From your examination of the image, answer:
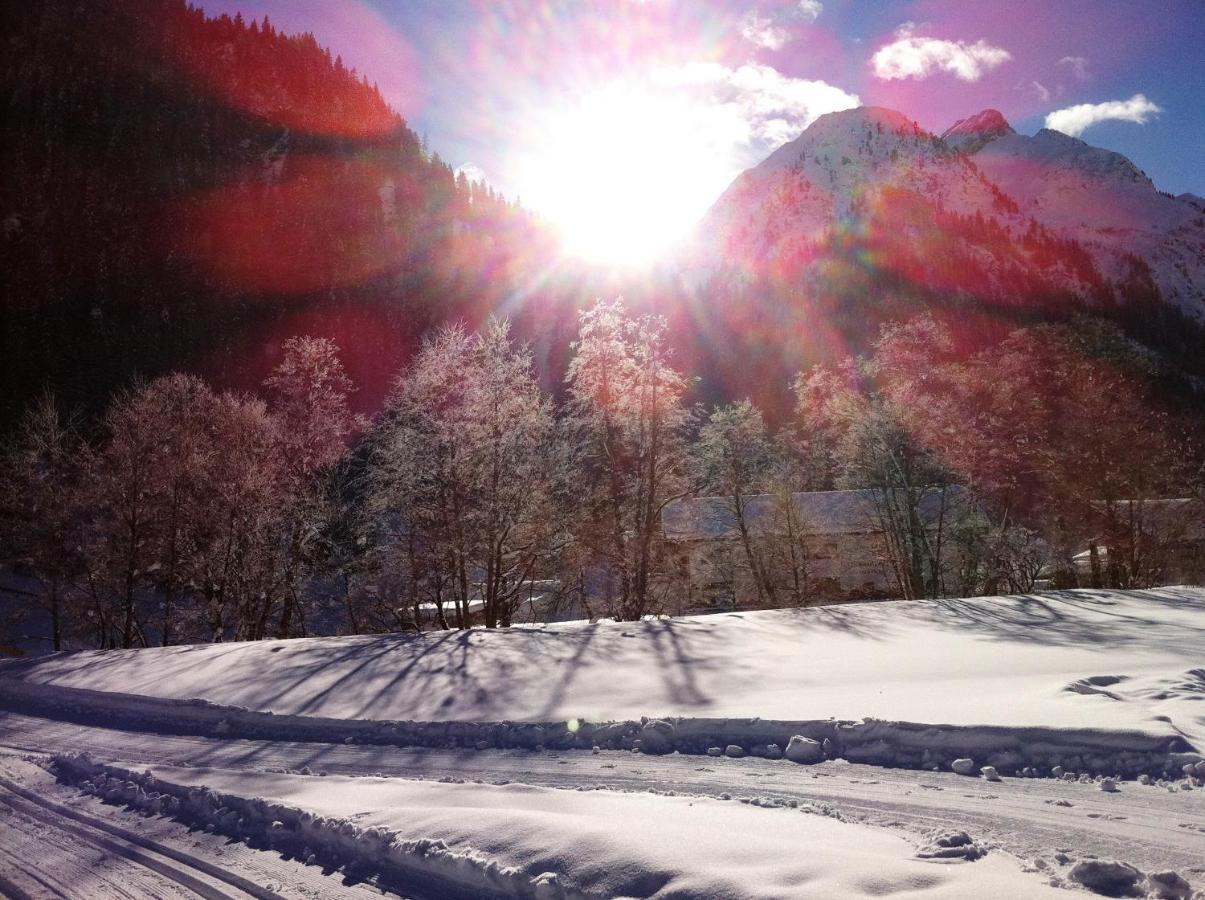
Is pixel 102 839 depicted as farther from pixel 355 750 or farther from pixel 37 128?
pixel 37 128

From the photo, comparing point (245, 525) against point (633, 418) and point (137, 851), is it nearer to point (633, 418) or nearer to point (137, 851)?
point (633, 418)

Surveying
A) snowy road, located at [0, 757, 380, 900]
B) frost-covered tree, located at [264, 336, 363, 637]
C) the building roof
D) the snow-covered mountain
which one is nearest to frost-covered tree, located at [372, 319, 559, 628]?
frost-covered tree, located at [264, 336, 363, 637]

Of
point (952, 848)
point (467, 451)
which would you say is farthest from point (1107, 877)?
point (467, 451)

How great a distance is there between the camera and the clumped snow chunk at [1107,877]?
3.56 metres

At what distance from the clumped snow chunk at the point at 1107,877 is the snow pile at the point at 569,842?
23cm

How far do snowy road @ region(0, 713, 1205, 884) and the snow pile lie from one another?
1.28ft

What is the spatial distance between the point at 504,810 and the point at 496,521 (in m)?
14.3

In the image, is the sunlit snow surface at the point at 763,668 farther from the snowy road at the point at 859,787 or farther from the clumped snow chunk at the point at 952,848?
the clumped snow chunk at the point at 952,848

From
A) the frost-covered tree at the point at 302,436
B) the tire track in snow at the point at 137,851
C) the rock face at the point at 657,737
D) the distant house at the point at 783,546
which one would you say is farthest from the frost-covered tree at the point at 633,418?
the tire track in snow at the point at 137,851

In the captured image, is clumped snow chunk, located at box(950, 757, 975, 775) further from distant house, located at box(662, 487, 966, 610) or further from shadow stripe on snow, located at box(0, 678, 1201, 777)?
distant house, located at box(662, 487, 966, 610)

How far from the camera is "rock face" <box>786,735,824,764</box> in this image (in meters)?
6.14

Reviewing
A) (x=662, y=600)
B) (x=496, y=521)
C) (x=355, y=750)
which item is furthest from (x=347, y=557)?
(x=355, y=750)

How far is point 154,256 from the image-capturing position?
292 ft

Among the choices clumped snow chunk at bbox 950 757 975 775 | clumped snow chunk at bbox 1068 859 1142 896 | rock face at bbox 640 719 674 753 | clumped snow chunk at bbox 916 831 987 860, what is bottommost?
rock face at bbox 640 719 674 753
